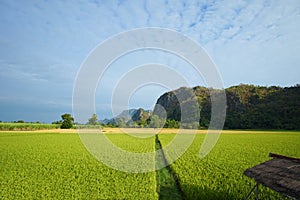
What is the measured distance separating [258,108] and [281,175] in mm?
60348

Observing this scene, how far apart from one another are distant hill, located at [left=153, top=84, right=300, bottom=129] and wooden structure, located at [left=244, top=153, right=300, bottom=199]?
41508mm

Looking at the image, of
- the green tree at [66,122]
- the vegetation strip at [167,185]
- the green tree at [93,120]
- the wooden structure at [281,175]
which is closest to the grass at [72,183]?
the vegetation strip at [167,185]

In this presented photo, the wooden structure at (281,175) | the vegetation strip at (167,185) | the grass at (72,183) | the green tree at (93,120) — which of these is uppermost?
the green tree at (93,120)

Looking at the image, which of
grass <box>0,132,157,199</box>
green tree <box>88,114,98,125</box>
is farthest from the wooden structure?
green tree <box>88,114,98,125</box>

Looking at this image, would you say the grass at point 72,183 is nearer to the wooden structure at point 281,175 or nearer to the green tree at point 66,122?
the wooden structure at point 281,175

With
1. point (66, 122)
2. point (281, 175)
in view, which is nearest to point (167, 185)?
point (281, 175)

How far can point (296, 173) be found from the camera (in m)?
4.50

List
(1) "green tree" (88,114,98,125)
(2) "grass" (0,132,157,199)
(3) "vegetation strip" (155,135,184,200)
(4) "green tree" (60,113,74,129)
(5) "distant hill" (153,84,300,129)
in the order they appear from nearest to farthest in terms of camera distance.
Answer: (2) "grass" (0,132,157,199) < (3) "vegetation strip" (155,135,184,200) < (5) "distant hill" (153,84,300,129) < (1) "green tree" (88,114,98,125) < (4) "green tree" (60,113,74,129)

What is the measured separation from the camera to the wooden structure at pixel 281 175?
13.4ft

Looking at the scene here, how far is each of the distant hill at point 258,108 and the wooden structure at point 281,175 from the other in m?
41.5

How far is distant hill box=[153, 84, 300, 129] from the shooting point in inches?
2088

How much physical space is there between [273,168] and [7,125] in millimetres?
51896

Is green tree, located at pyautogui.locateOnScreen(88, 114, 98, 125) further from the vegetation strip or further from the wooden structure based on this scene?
the wooden structure

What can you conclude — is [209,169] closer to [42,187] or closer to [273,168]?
[273,168]
